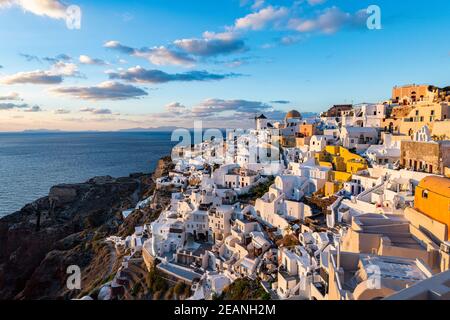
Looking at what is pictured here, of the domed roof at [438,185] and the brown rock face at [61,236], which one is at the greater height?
the domed roof at [438,185]

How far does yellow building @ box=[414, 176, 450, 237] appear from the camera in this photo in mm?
9320

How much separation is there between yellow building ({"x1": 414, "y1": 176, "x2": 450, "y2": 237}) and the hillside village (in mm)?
35

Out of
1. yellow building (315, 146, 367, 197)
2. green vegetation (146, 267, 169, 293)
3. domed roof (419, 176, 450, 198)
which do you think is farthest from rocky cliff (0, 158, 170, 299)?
domed roof (419, 176, 450, 198)

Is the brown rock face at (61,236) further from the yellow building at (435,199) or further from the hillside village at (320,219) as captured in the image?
the yellow building at (435,199)

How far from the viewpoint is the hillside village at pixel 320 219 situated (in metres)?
7.94

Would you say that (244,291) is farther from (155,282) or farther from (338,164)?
(338,164)

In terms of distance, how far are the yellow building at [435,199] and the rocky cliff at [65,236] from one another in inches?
759

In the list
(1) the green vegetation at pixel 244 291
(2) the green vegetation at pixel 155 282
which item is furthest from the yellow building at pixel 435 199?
(2) the green vegetation at pixel 155 282

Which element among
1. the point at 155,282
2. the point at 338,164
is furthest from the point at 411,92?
the point at 155,282

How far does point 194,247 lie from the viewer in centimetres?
2020

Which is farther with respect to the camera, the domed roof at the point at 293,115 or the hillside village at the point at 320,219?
the domed roof at the point at 293,115
